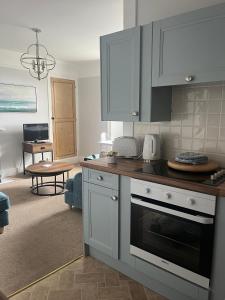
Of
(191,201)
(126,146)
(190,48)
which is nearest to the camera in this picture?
(191,201)

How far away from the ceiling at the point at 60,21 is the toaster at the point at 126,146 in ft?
5.15

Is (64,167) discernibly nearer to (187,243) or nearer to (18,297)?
(18,297)

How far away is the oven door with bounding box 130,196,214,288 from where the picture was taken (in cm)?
155

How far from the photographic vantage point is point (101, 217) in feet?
7.06

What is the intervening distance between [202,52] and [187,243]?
132 centimetres

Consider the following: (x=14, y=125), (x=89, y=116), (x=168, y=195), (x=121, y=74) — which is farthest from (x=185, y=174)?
(x=89, y=116)

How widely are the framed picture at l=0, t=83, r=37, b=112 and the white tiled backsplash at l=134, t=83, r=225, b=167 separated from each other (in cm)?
369

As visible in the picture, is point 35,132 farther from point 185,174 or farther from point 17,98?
point 185,174

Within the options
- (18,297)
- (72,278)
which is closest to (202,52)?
(72,278)

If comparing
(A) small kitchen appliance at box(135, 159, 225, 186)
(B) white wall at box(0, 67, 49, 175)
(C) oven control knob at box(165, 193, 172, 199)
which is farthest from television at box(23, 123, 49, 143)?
(C) oven control knob at box(165, 193, 172, 199)

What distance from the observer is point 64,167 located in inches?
159

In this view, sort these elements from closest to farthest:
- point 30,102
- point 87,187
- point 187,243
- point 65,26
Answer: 1. point 187,243
2. point 87,187
3. point 65,26
4. point 30,102

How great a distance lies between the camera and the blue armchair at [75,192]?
331 centimetres

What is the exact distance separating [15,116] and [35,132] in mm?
522
